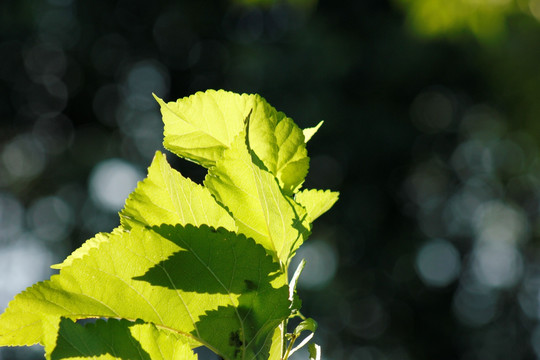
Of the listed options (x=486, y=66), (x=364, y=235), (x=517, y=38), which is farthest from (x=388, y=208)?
(x=517, y=38)

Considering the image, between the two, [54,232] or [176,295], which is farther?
[54,232]

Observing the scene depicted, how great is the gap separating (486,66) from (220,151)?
7144mm

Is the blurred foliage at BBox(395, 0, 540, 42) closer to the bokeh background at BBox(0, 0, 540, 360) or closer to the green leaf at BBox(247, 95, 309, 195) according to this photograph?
the green leaf at BBox(247, 95, 309, 195)

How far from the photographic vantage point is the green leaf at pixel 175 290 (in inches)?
11.4

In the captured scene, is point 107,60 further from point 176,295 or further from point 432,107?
point 176,295

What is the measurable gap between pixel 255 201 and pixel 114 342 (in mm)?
112

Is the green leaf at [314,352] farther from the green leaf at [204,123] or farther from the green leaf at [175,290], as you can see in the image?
the green leaf at [204,123]

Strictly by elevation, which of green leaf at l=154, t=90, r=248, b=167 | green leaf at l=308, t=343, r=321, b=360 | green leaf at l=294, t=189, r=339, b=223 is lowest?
green leaf at l=308, t=343, r=321, b=360

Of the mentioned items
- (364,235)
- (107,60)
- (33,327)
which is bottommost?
(364,235)

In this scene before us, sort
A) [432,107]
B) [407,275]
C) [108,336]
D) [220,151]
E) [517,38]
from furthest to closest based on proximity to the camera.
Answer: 1. [432,107]
2. [407,275]
3. [517,38]
4. [220,151]
5. [108,336]

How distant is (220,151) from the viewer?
375 mm

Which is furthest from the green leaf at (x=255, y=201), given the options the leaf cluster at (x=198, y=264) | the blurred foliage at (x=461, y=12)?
the blurred foliage at (x=461, y=12)

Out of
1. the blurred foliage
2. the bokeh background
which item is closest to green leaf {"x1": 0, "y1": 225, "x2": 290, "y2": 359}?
the blurred foliage

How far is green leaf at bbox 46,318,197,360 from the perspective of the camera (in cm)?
25
